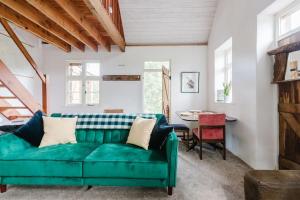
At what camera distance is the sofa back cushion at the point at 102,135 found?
280 cm

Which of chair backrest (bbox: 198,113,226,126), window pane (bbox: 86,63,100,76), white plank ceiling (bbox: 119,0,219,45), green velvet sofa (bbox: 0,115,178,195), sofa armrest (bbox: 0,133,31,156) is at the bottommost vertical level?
green velvet sofa (bbox: 0,115,178,195)

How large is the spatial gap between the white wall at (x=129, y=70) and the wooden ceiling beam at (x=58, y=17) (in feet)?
3.17

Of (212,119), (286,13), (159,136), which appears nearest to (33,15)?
(159,136)

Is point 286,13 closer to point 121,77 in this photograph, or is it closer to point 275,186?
point 275,186

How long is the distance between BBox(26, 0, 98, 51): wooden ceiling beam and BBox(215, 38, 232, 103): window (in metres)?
3.18

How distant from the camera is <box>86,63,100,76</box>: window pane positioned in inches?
Answer: 225

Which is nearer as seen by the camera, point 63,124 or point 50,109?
point 63,124

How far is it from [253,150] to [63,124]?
278cm

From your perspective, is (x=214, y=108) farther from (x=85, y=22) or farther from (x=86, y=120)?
(x=85, y=22)

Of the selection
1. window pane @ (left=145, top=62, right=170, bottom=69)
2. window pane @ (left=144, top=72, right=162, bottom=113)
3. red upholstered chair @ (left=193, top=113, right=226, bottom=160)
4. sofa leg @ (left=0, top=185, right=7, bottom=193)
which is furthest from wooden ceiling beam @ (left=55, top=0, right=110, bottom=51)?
red upholstered chair @ (left=193, top=113, right=226, bottom=160)

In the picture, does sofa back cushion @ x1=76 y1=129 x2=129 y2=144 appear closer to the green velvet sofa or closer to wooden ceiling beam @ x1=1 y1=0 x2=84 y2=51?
the green velvet sofa

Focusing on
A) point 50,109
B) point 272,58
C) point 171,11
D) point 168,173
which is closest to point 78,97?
point 50,109

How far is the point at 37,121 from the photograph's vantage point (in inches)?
105

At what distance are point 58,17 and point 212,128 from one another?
131 inches
